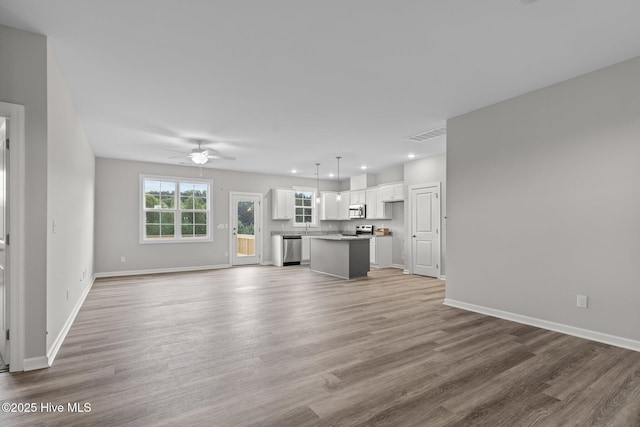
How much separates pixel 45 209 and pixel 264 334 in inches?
89.8

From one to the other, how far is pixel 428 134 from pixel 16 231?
5390 millimetres

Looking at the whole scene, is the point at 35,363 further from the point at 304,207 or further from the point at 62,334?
the point at 304,207

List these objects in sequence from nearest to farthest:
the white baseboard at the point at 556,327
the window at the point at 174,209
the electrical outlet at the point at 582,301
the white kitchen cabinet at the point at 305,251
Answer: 1. the white baseboard at the point at 556,327
2. the electrical outlet at the point at 582,301
3. the window at the point at 174,209
4. the white kitchen cabinet at the point at 305,251

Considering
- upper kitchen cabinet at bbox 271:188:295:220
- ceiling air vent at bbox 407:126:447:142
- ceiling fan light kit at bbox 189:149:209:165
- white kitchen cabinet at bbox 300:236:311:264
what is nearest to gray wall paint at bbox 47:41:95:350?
ceiling fan light kit at bbox 189:149:209:165

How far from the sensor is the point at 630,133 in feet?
10.0

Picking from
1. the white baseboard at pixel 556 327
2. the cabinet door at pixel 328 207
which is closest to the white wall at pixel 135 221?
the cabinet door at pixel 328 207

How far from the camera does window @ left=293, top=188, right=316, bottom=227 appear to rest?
998 cm

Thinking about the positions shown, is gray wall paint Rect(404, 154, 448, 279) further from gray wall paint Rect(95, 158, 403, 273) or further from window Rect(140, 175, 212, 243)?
window Rect(140, 175, 212, 243)

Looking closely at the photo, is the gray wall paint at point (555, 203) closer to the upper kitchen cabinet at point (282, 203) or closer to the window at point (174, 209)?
the upper kitchen cabinet at point (282, 203)

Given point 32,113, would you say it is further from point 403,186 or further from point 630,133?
point 403,186

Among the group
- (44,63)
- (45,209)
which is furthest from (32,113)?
(45,209)

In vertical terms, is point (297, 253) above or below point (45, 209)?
below

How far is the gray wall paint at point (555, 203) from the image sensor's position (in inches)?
121

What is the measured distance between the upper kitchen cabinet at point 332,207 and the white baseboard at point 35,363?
8.10 m
